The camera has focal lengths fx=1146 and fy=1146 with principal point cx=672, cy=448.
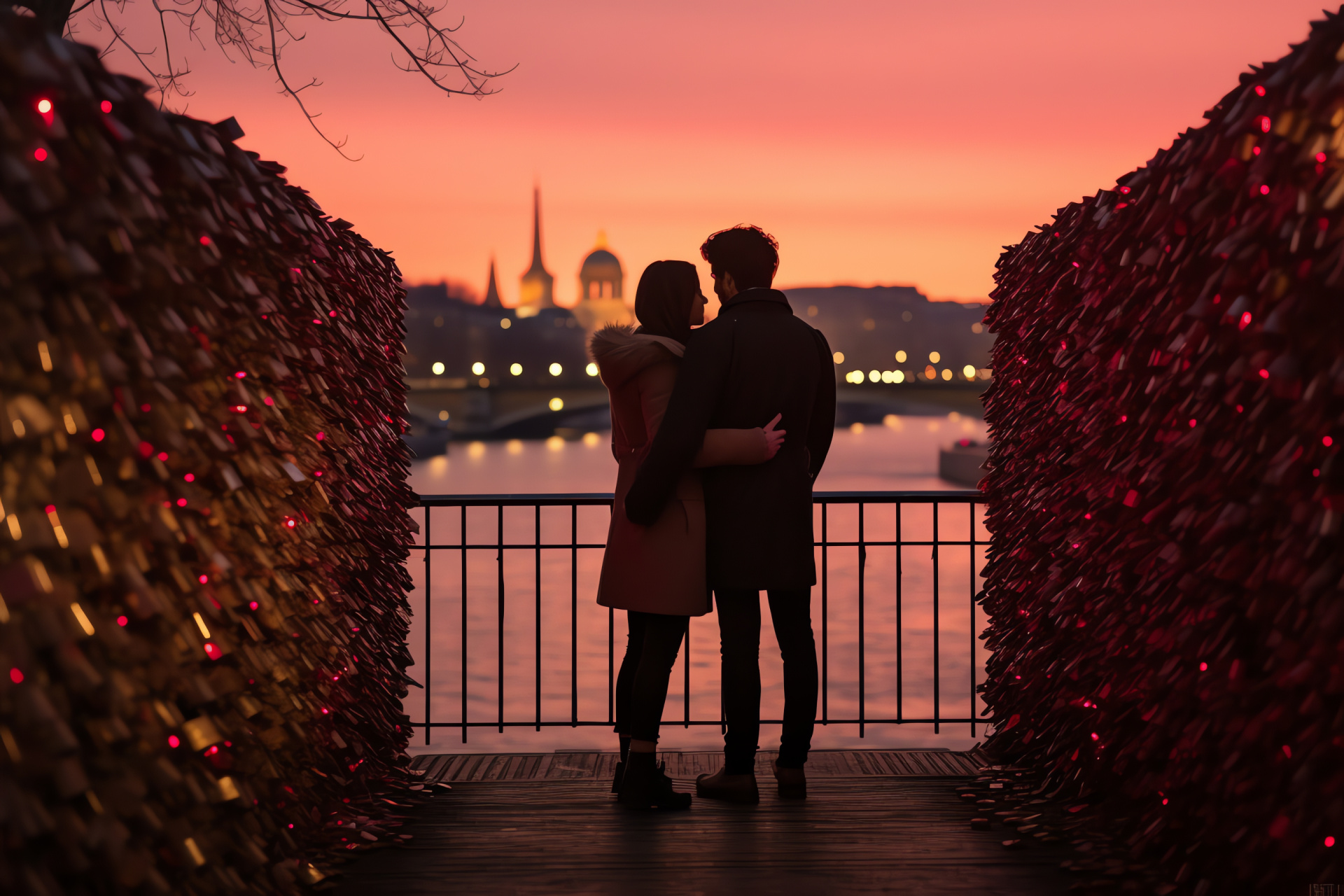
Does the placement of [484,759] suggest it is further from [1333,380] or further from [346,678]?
[1333,380]

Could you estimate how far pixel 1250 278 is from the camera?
217cm

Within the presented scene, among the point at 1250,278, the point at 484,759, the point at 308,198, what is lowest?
the point at 484,759

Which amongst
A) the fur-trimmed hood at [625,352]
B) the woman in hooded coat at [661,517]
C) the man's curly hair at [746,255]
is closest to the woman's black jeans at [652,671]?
the woman in hooded coat at [661,517]

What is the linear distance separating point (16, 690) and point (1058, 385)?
270cm

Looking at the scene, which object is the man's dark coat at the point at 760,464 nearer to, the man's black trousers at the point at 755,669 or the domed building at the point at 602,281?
the man's black trousers at the point at 755,669

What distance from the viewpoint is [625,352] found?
3229mm

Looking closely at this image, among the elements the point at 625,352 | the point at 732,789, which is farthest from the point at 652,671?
the point at 625,352

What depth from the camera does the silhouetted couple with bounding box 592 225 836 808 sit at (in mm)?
3221

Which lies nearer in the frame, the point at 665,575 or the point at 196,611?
the point at 196,611

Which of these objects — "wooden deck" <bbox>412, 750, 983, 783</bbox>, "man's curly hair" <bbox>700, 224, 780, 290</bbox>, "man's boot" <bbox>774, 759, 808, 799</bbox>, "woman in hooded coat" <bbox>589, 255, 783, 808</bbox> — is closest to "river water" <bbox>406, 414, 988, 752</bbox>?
"wooden deck" <bbox>412, 750, 983, 783</bbox>

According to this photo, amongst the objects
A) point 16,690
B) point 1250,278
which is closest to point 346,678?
point 16,690

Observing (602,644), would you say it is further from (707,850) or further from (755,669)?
(707,850)

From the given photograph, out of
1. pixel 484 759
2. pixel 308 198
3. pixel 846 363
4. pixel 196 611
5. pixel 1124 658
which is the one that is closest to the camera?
Result: pixel 196 611

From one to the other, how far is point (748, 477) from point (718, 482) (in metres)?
0.09
